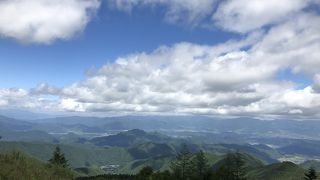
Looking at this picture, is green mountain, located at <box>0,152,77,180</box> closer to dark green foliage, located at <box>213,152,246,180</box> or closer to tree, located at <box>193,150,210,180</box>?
dark green foliage, located at <box>213,152,246,180</box>

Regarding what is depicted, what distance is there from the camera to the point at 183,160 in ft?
598

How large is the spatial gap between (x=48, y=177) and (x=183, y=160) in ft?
416

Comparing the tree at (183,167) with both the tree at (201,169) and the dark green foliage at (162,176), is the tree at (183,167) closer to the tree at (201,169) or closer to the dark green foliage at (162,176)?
the tree at (201,169)

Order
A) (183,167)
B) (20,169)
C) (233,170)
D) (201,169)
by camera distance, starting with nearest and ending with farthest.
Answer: (20,169)
(233,170)
(183,167)
(201,169)

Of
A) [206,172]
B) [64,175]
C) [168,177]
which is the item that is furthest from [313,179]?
[64,175]

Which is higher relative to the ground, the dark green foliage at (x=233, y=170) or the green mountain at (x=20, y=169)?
the green mountain at (x=20, y=169)

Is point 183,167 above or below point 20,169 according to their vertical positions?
below

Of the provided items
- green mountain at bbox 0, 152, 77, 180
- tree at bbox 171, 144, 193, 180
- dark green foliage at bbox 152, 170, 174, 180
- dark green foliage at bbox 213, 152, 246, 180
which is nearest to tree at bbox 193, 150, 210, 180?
tree at bbox 171, 144, 193, 180

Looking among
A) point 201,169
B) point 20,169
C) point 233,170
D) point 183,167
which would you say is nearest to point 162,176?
point 183,167

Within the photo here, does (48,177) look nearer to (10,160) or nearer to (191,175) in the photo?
(10,160)

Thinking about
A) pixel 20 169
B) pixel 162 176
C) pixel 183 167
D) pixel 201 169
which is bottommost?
pixel 162 176

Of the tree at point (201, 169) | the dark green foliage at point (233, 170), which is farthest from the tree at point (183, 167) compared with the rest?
the dark green foliage at point (233, 170)

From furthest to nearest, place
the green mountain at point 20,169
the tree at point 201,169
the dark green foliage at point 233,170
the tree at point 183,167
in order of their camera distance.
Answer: the tree at point 201,169, the tree at point 183,167, the dark green foliage at point 233,170, the green mountain at point 20,169

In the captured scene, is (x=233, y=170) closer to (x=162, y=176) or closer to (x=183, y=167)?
(x=183, y=167)
